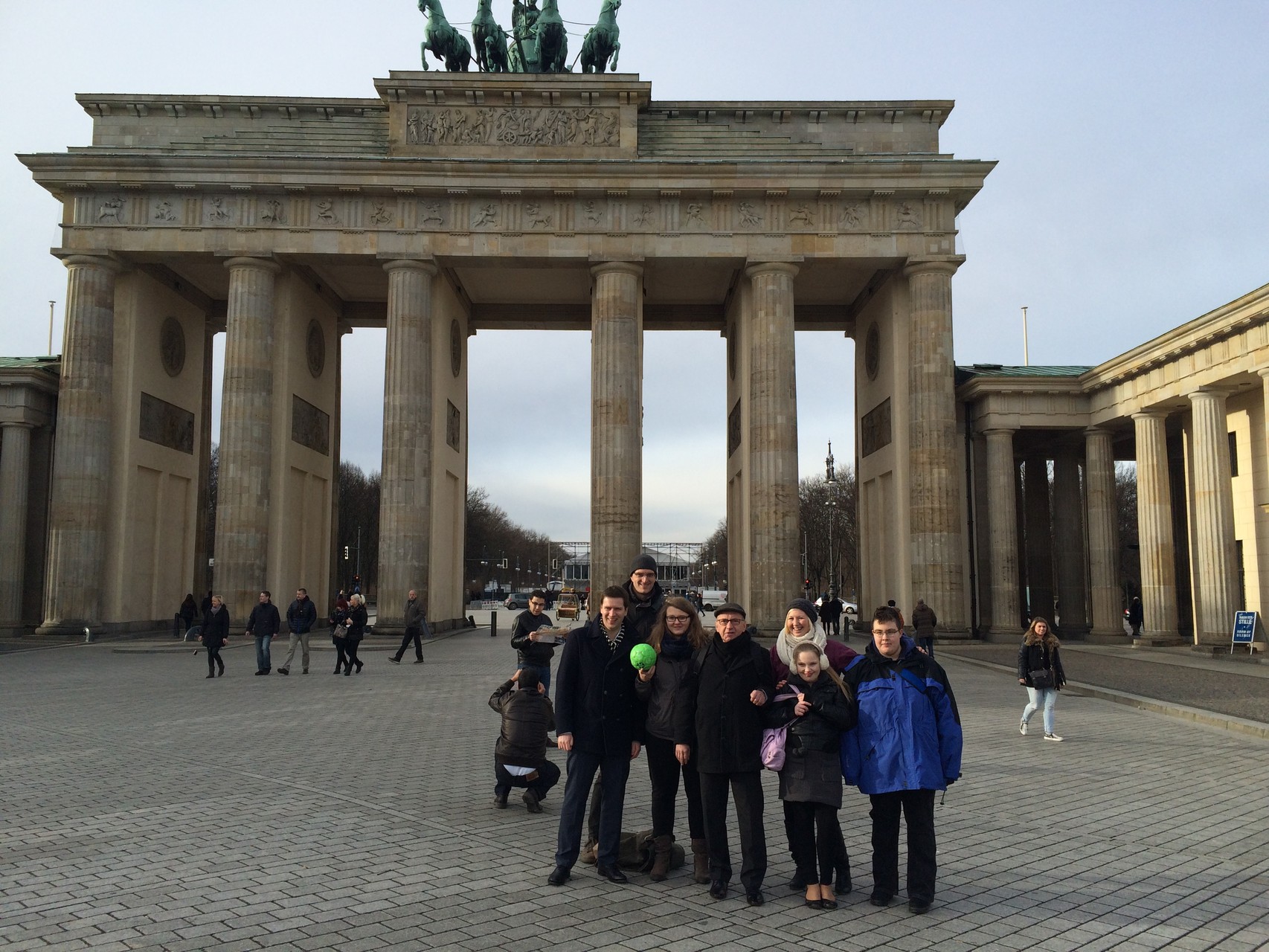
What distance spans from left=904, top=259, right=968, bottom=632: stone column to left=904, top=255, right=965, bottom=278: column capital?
25mm

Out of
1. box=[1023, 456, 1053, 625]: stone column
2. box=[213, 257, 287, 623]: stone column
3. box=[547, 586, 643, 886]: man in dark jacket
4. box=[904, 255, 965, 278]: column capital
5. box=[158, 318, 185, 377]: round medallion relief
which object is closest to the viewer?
box=[547, 586, 643, 886]: man in dark jacket

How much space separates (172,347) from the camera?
120 ft

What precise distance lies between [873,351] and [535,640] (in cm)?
3159

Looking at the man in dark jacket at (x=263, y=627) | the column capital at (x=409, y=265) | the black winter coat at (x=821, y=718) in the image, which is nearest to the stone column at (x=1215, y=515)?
the man in dark jacket at (x=263, y=627)

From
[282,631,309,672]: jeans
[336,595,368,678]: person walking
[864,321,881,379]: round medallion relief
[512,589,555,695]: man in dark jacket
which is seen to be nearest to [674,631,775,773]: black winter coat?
[512,589,555,695]: man in dark jacket

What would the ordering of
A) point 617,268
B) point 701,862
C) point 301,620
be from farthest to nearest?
point 617,268 → point 301,620 → point 701,862

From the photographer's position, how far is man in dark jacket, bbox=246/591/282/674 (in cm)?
2027

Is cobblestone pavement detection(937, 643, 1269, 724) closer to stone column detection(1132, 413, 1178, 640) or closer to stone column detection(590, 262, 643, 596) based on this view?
stone column detection(1132, 413, 1178, 640)

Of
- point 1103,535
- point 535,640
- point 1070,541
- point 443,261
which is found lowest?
point 535,640

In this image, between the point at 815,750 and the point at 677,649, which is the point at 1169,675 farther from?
the point at 677,649

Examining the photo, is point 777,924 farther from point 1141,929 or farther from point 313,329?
point 313,329

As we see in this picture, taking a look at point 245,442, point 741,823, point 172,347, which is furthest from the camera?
point 172,347

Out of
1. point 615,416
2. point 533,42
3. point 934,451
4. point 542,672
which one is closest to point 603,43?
point 533,42

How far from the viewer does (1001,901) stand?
601cm
